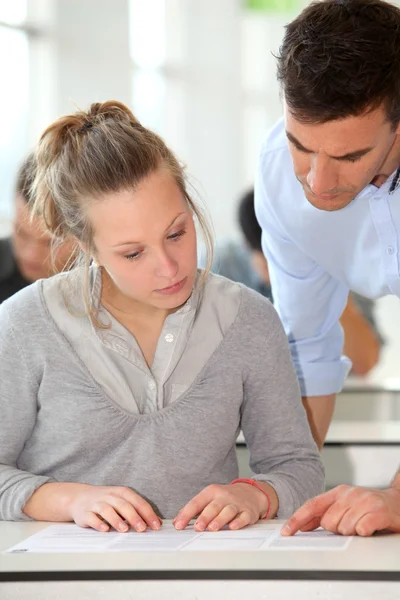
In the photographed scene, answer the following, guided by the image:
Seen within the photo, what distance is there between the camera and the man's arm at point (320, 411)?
1.82 m

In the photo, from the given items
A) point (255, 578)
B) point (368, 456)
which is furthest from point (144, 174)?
point (368, 456)

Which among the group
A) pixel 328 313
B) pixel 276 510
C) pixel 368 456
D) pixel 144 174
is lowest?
pixel 368 456

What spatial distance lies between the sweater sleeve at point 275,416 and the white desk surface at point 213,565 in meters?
0.35

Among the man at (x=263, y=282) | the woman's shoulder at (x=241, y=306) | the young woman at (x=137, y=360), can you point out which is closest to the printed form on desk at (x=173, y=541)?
the young woman at (x=137, y=360)

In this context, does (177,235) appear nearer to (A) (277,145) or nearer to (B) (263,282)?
(A) (277,145)

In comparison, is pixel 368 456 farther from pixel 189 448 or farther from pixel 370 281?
pixel 189 448

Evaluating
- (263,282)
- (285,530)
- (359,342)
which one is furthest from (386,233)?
(359,342)

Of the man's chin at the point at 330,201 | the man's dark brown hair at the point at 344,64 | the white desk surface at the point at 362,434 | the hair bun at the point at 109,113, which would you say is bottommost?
the white desk surface at the point at 362,434

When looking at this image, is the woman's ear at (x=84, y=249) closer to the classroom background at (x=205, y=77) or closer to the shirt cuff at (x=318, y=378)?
the shirt cuff at (x=318, y=378)

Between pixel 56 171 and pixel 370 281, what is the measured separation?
60 centimetres

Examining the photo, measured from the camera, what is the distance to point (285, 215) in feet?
5.45

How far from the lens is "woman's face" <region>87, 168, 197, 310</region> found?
4.41ft

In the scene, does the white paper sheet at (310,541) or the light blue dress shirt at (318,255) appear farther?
the light blue dress shirt at (318,255)

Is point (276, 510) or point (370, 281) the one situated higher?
point (370, 281)
